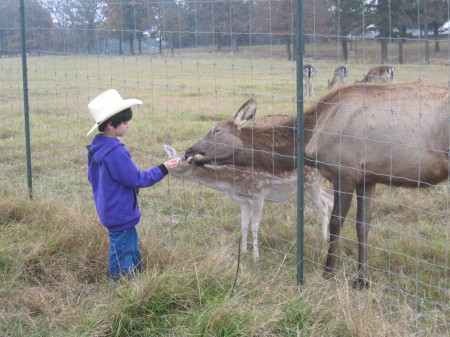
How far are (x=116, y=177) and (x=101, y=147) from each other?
0.28 metres

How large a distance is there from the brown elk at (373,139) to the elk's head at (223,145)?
1033mm

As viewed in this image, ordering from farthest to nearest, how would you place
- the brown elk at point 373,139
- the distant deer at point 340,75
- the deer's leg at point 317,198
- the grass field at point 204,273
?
the deer's leg at point 317,198
the brown elk at point 373,139
the distant deer at point 340,75
the grass field at point 204,273

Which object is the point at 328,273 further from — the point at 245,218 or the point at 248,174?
the point at 248,174

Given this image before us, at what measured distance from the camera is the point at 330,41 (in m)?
5.01

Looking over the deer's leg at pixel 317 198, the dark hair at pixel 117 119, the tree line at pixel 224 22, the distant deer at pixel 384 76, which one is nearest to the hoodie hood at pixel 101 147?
the dark hair at pixel 117 119

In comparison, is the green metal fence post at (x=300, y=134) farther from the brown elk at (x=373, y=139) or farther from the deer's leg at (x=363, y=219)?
the deer's leg at (x=363, y=219)

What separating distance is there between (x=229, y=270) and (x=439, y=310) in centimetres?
170

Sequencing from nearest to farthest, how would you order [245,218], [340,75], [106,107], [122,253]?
1. [106,107]
2. [122,253]
3. [245,218]
4. [340,75]

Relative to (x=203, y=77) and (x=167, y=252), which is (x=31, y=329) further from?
(x=203, y=77)

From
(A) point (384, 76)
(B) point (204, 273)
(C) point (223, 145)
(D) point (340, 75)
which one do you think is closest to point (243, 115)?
(C) point (223, 145)

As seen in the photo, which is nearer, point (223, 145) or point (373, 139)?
point (373, 139)

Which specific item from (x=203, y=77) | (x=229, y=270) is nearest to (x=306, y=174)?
(x=229, y=270)

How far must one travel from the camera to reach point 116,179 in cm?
471

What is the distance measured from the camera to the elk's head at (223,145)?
675 centimetres
